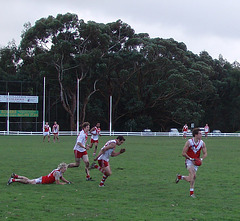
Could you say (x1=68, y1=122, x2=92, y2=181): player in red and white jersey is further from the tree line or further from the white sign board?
the white sign board

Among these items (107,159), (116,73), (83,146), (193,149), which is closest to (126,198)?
(193,149)

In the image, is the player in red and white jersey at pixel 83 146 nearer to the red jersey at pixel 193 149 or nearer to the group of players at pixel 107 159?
the group of players at pixel 107 159

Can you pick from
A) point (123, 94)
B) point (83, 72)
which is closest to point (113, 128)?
point (123, 94)

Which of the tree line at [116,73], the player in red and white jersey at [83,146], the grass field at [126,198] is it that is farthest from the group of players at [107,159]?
the tree line at [116,73]

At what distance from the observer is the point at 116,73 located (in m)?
66.8

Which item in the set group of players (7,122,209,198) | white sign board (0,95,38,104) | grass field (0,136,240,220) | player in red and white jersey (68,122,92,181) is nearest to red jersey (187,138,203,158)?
group of players (7,122,209,198)

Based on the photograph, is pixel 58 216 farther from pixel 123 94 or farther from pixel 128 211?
pixel 123 94

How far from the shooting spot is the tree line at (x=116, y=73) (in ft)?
205

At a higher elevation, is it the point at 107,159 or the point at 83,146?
the point at 83,146

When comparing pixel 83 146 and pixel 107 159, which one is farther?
pixel 83 146

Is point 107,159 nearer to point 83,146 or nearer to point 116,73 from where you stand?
point 83,146

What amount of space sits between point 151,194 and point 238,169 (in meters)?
6.99

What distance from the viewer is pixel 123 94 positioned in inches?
2783

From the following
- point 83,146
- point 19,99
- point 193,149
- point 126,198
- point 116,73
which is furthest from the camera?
point 116,73
